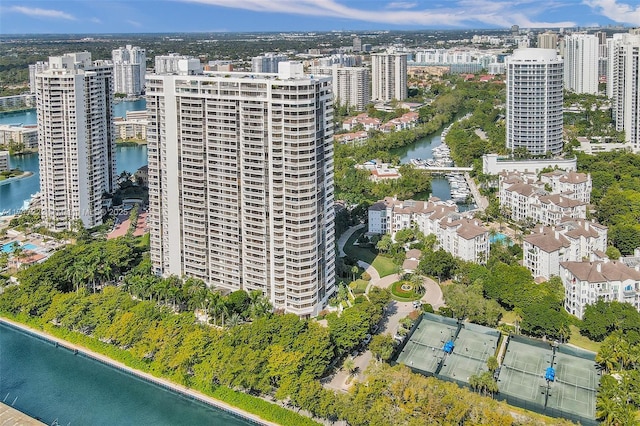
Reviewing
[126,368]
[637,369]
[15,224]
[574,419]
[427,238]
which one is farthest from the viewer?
[15,224]

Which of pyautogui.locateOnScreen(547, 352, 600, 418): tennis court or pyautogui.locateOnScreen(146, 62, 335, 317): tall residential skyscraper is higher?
pyautogui.locateOnScreen(146, 62, 335, 317): tall residential skyscraper

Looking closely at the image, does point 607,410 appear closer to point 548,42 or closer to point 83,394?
point 83,394

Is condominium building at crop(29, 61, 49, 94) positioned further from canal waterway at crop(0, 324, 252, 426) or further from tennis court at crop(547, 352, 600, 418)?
tennis court at crop(547, 352, 600, 418)

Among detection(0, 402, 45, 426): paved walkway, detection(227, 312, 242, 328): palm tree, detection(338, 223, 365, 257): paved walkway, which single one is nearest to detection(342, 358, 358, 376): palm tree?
detection(227, 312, 242, 328): palm tree

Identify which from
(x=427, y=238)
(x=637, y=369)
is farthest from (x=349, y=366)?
(x=427, y=238)

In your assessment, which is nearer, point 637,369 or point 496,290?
point 637,369

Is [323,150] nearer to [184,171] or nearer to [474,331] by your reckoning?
[184,171]

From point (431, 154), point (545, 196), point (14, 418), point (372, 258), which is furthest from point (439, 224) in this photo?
point (431, 154)
